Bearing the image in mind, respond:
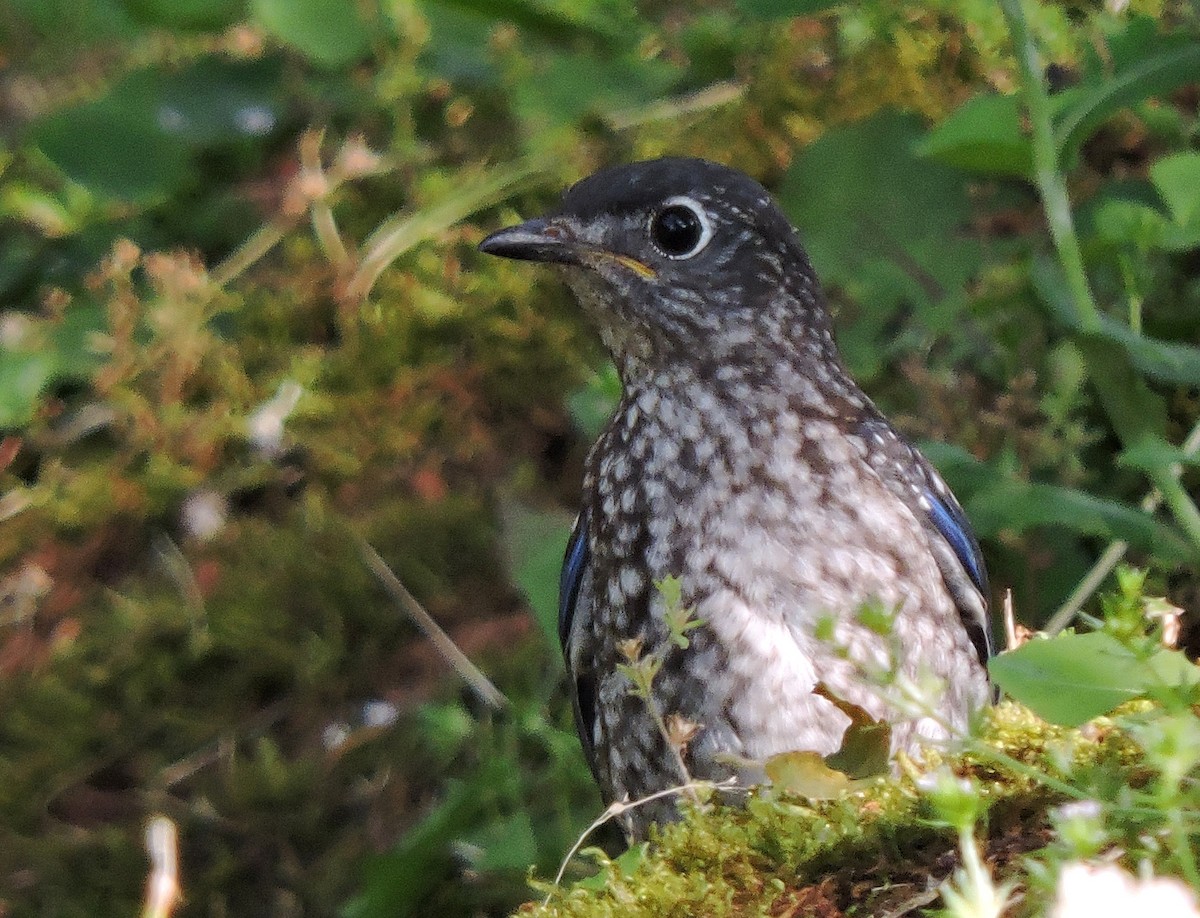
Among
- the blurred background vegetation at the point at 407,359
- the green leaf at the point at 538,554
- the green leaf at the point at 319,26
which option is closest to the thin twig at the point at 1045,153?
the blurred background vegetation at the point at 407,359

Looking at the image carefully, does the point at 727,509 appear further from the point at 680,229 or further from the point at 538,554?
the point at 538,554

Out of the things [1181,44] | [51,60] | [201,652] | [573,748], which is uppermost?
[51,60]

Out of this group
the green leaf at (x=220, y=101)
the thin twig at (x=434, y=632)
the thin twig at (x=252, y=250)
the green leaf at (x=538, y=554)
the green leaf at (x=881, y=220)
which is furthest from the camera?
the green leaf at (x=220, y=101)

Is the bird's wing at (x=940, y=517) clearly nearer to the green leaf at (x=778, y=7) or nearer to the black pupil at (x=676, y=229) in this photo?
the black pupil at (x=676, y=229)

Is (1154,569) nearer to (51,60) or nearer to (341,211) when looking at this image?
(341,211)

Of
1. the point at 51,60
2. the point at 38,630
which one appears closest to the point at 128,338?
the point at 38,630

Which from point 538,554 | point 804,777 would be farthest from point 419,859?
point 804,777
